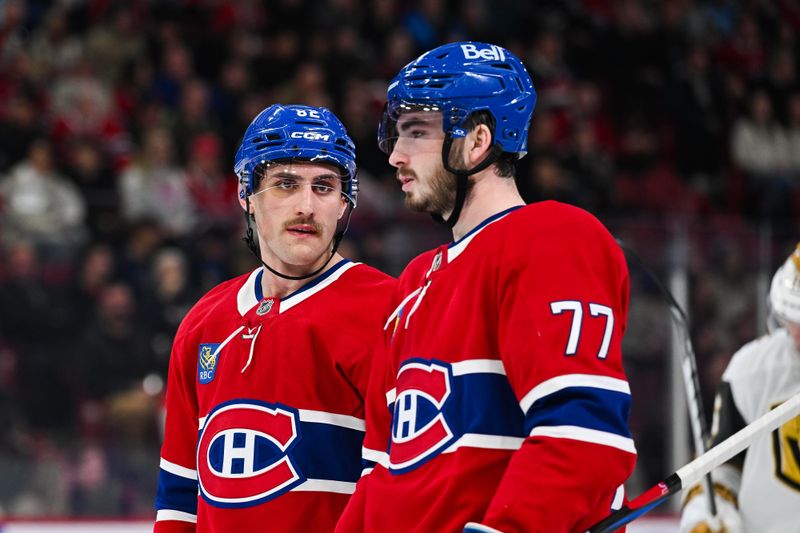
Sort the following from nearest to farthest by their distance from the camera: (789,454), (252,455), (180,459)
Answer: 1. (252,455)
2. (180,459)
3. (789,454)

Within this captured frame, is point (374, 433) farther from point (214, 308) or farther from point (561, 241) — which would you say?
point (214, 308)

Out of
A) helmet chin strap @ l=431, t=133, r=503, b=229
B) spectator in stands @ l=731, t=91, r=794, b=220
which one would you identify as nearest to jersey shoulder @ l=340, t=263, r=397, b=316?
helmet chin strap @ l=431, t=133, r=503, b=229

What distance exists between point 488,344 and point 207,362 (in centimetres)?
80

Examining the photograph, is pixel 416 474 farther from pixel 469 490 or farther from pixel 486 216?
pixel 486 216

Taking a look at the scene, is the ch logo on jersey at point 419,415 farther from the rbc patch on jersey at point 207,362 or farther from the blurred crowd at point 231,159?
the blurred crowd at point 231,159

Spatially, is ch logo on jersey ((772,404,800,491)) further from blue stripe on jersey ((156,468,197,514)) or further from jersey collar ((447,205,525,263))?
blue stripe on jersey ((156,468,197,514))

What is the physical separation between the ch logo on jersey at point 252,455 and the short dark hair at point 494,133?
0.64 metres

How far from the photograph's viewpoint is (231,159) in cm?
630

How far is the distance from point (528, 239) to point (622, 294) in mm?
150

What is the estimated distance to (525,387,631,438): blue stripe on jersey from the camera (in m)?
1.56

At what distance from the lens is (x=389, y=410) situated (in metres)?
1.93

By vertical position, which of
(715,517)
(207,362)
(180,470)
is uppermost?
(207,362)

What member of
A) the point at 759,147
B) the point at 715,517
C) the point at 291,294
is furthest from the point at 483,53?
the point at 759,147

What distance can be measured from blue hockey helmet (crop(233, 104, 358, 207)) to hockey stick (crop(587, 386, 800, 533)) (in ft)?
2.96
